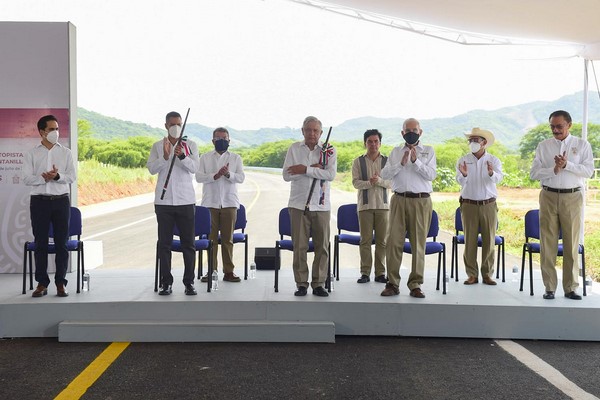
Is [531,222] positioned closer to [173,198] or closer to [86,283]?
[173,198]

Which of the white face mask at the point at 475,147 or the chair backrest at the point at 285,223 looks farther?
the chair backrest at the point at 285,223

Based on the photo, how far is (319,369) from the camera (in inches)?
141

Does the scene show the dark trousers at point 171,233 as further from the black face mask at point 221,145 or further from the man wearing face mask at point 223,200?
the black face mask at point 221,145

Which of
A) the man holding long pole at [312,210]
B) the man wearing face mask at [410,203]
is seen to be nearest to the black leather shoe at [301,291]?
the man holding long pole at [312,210]

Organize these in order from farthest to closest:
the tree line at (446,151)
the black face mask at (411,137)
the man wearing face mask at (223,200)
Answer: the tree line at (446,151)
the man wearing face mask at (223,200)
the black face mask at (411,137)

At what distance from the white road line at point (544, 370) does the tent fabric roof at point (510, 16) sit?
2.74m

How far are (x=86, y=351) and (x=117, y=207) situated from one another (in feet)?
62.1

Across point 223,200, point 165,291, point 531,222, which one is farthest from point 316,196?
point 531,222

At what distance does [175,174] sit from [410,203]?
1832mm

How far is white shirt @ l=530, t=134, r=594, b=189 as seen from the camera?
4615mm

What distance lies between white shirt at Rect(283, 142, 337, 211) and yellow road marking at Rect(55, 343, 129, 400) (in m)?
1.63

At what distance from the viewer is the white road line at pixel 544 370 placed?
3152mm

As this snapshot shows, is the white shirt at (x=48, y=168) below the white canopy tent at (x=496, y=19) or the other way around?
below

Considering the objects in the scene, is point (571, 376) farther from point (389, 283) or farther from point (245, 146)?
point (245, 146)
